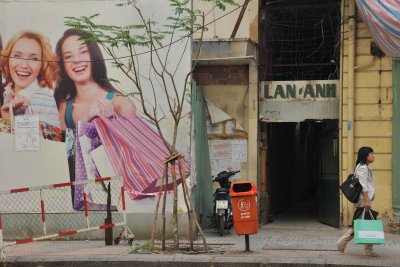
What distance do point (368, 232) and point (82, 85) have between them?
579 centimetres

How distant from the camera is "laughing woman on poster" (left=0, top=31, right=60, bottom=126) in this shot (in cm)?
1162

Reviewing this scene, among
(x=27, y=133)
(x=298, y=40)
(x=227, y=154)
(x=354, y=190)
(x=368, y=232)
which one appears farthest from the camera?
(x=298, y=40)

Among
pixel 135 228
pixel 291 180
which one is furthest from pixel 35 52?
pixel 291 180

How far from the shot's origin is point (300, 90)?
12711 millimetres

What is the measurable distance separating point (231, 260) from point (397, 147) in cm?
459

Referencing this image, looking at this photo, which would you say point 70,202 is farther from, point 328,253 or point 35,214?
point 328,253

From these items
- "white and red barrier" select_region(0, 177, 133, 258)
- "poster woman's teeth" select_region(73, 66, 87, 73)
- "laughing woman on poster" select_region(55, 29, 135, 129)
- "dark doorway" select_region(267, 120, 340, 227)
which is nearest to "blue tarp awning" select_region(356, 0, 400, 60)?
"dark doorway" select_region(267, 120, 340, 227)

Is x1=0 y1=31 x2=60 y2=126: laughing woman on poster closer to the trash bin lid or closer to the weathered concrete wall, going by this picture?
the trash bin lid

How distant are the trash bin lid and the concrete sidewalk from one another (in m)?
0.94

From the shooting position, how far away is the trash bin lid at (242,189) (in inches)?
376

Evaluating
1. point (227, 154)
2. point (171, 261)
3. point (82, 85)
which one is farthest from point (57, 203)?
point (227, 154)

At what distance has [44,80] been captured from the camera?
38.3 feet

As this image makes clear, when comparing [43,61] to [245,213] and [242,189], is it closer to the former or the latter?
[242,189]

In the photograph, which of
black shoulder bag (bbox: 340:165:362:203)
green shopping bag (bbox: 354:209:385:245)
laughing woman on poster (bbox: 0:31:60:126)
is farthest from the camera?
laughing woman on poster (bbox: 0:31:60:126)
